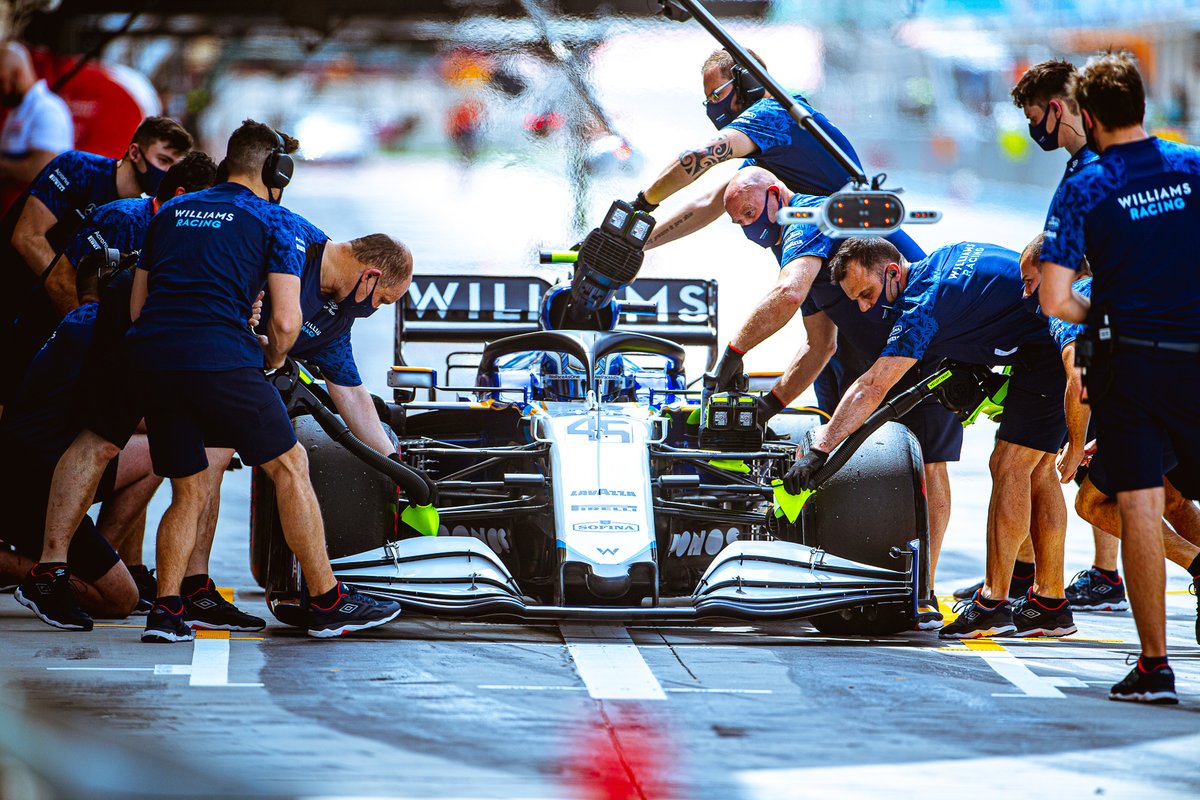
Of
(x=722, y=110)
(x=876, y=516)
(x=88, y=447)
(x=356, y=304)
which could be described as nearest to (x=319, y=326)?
(x=356, y=304)

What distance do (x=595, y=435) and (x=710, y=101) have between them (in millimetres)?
2357

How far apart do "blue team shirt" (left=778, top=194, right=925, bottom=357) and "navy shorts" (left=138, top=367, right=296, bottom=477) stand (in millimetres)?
2531

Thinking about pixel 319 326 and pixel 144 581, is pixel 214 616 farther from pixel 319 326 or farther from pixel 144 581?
pixel 319 326

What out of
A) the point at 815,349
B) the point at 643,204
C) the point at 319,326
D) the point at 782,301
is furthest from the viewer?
the point at 815,349

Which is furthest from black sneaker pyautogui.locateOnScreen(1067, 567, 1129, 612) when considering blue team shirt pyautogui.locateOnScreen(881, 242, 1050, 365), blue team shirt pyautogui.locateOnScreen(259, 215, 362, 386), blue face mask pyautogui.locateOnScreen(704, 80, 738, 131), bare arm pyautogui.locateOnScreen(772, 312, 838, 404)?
blue team shirt pyautogui.locateOnScreen(259, 215, 362, 386)

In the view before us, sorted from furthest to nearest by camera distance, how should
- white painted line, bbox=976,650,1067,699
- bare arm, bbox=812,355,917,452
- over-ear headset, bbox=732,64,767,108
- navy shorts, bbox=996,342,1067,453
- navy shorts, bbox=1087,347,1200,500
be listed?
over-ear headset, bbox=732,64,767,108 → navy shorts, bbox=996,342,1067,453 → bare arm, bbox=812,355,917,452 → white painted line, bbox=976,650,1067,699 → navy shorts, bbox=1087,347,1200,500

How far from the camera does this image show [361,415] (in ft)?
19.5

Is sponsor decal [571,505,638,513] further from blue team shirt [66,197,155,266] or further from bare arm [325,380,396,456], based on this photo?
blue team shirt [66,197,155,266]

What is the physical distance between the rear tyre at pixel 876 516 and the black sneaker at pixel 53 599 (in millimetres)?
2640

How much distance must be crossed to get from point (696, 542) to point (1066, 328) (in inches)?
64.8

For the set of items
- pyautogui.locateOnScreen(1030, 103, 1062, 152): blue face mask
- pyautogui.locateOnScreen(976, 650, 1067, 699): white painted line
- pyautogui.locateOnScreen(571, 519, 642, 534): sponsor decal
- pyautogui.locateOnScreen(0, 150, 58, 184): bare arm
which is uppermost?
pyautogui.locateOnScreen(0, 150, 58, 184): bare arm

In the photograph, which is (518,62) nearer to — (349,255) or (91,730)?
(349,255)

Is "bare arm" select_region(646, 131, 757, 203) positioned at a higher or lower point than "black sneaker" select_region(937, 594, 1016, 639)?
higher

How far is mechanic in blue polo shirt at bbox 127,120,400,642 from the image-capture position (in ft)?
17.2
